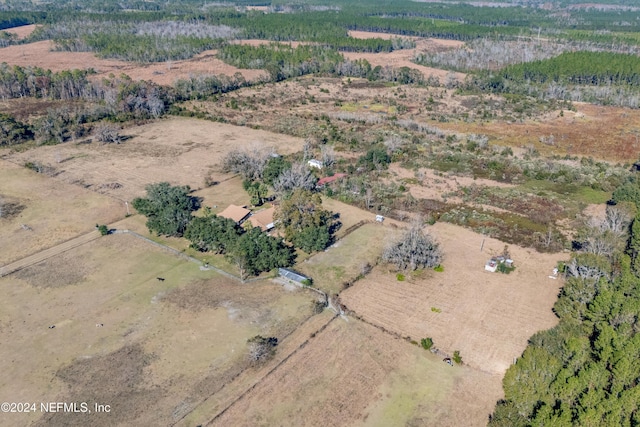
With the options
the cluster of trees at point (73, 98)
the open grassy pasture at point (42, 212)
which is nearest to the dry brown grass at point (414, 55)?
the cluster of trees at point (73, 98)

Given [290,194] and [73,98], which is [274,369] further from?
[73,98]

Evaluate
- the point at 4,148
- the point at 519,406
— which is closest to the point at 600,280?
the point at 519,406

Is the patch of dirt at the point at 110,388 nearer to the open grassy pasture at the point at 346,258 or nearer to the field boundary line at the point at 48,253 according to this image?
the open grassy pasture at the point at 346,258

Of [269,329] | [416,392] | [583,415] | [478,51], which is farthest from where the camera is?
[478,51]

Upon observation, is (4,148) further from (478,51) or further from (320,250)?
(478,51)

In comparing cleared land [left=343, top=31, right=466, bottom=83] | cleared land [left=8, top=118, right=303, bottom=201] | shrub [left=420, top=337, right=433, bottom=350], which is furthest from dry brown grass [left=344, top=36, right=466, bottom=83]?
shrub [left=420, top=337, right=433, bottom=350]

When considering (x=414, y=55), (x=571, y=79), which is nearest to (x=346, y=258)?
(x=571, y=79)

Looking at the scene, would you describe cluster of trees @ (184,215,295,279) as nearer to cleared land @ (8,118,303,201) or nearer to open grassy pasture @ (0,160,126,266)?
open grassy pasture @ (0,160,126,266)
